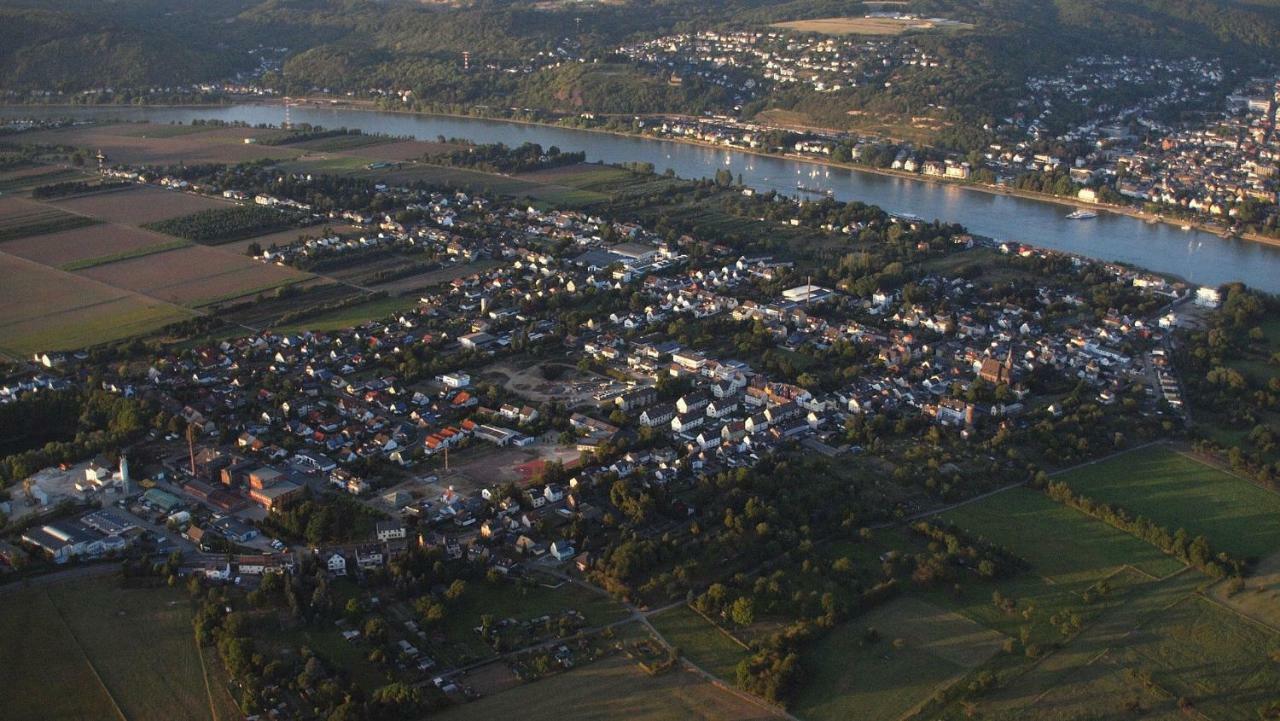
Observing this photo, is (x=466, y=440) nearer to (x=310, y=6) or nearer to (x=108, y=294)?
(x=108, y=294)

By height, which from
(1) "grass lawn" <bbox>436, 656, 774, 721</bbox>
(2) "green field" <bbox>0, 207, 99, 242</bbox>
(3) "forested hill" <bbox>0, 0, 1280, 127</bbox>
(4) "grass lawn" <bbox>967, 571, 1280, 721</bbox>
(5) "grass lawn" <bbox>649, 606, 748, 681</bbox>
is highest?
(3) "forested hill" <bbox>0, 0, 1280, 127</bbox>

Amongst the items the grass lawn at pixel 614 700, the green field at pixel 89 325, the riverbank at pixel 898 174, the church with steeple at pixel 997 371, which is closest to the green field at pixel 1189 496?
the church with steeple at pixel 997 371

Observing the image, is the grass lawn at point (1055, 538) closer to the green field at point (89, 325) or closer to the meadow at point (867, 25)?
the green field at point (89, 325)

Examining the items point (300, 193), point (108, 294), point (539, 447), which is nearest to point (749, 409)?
Result: point (539, 447)

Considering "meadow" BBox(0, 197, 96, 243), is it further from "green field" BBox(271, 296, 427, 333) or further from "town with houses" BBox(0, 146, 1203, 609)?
"green field" BBox(271, 296, 427, 333)

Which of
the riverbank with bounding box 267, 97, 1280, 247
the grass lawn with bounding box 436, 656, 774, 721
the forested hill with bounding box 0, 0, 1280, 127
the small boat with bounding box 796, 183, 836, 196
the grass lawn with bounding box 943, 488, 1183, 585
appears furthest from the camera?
the forested hill with bounding box 0, 0, 1280, 127

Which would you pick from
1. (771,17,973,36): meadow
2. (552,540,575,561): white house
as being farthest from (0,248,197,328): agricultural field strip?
(771,17,973,36): meadow
